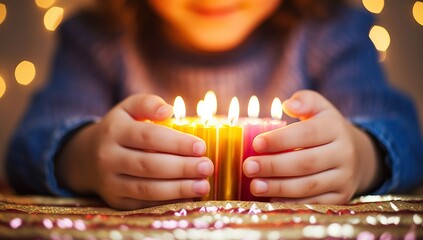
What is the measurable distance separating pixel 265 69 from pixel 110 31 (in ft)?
1.19

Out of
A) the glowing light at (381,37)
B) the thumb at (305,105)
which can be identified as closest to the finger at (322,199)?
the thumb at (305,105)

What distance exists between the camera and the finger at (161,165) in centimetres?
63

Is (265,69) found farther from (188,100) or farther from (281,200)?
(281,200)

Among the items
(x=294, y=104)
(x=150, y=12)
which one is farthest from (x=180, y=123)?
(x=150, y=12)

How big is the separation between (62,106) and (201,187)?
56cm

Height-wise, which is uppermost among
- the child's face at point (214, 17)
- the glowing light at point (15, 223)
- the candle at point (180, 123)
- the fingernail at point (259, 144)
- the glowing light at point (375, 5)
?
the glowing light at point (375, 5)

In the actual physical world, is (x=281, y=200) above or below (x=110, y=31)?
below

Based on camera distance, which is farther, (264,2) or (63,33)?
(63,33)

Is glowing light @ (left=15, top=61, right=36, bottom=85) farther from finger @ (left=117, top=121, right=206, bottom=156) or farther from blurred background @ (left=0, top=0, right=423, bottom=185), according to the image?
finger @ (left=117, top=121, right=206, bottom=156)

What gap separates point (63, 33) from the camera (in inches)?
50.7

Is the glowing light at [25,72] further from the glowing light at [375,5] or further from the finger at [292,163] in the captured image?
the finger at [292,163]

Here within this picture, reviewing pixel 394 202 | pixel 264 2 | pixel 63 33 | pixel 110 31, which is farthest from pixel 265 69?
pixel 394 202

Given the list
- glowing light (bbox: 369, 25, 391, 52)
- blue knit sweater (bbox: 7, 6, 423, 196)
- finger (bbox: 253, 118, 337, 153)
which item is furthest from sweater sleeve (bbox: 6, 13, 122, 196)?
glowing light (bbox: 369, 25, 391, 52)

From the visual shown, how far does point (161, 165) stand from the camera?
0.65m
